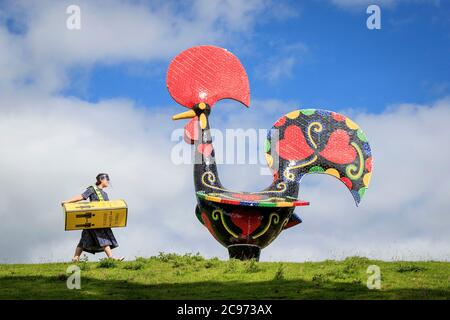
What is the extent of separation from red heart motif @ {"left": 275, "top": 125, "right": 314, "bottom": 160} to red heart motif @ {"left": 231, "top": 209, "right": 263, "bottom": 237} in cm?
172

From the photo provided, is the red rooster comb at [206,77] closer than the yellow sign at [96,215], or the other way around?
the yellow sign at [96,215]

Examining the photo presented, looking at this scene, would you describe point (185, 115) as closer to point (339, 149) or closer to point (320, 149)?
point (320, 149)

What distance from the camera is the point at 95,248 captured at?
16.5 metres

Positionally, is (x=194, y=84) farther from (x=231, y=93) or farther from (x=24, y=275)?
(x=24, y=275)

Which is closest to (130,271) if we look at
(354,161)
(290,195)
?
(290,195)

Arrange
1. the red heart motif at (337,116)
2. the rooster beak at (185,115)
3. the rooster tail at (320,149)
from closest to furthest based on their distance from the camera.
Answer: the rooster beak at (185,115) < the rooster tail at (320,149) < the red heart motif at (337,116)

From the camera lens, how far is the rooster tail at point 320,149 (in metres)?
17.4

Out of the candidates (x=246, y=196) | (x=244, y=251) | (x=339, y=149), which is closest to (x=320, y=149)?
(x=339, y=149)

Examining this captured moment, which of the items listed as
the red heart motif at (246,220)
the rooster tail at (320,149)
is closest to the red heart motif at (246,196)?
the red heart motif at (246,220)

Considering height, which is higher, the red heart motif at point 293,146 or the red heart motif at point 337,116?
the red heart motif at point 337,116

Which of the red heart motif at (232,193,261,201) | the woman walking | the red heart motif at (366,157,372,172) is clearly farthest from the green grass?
the red heart motif at (366,157,372,172)

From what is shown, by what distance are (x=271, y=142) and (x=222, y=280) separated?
13.9ft

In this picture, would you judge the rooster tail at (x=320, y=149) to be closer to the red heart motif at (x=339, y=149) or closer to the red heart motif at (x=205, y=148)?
the red heart motif at (x=339, y=149)
